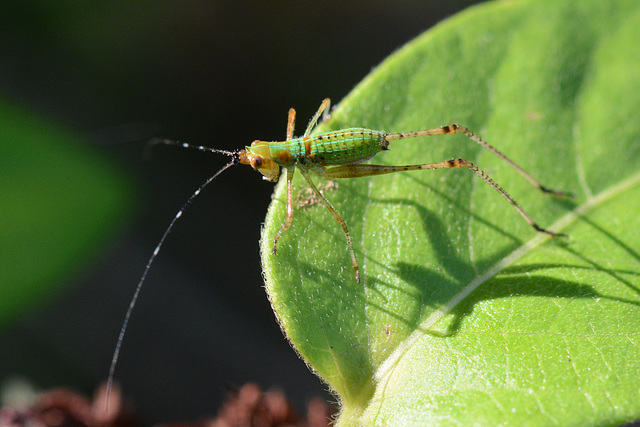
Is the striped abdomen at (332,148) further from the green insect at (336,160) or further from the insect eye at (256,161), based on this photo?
the insect eye at (256,161)

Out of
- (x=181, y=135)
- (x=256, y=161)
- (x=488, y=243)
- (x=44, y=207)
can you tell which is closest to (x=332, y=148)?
(x=256, y=161)

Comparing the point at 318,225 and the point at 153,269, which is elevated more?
the point at 153,269

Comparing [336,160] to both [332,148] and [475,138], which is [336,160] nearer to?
[332,148]

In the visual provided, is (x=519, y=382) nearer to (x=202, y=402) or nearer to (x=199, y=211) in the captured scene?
(x=202, y=402)

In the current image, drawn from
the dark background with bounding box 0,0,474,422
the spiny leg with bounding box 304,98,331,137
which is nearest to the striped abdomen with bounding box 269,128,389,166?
the spiny leg with bounding box 304,98,331,137

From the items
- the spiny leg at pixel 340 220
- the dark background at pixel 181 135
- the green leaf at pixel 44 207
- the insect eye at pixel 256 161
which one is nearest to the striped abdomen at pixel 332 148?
the insect eye at pixel 256 161

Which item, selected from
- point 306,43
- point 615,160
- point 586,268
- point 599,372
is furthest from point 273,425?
point 306,43

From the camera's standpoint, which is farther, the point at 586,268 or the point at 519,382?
the point at 586,268

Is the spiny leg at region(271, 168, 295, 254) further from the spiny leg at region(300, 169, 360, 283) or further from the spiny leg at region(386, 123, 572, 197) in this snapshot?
the spiny leg at region(386, 123, 572, 197)
